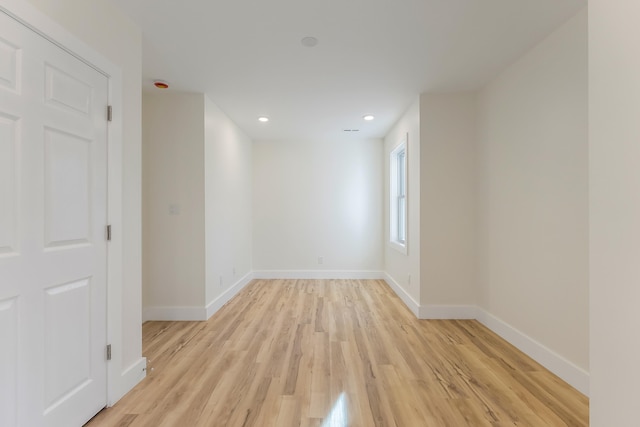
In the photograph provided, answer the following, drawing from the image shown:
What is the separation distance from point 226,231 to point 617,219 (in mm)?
3903

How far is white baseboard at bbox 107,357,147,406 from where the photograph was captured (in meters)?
1.93

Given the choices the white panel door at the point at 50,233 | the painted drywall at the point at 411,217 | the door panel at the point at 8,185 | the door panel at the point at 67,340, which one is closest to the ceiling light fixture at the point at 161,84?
the white panel door at the point at 50,233

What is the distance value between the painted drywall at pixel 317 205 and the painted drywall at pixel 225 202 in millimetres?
309

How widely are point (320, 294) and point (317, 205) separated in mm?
1708

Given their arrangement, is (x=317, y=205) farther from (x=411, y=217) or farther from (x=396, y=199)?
(x=411, y=217)

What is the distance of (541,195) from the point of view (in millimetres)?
2439

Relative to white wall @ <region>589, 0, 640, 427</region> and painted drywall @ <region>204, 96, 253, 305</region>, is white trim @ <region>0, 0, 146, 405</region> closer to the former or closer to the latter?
painted drywall @ <region>204, 96, 253, 305</region>

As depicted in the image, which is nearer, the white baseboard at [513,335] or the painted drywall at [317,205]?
the white baseboard at [513,335]

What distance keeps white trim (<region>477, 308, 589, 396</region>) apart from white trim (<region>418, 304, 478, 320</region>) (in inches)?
7.5

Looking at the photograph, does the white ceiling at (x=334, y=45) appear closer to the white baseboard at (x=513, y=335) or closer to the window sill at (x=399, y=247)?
the window sill at (x=399, y=247)

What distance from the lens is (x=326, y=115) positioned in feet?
13.8

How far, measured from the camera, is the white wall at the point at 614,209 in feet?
3.28

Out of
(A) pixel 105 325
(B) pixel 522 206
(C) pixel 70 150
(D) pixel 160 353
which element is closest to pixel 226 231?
(D) pixel 160 353

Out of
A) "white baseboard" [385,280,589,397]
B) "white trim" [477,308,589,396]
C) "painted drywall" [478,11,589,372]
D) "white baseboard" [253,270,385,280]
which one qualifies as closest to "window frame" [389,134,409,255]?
"white baseboard" [385,280,589,397]
